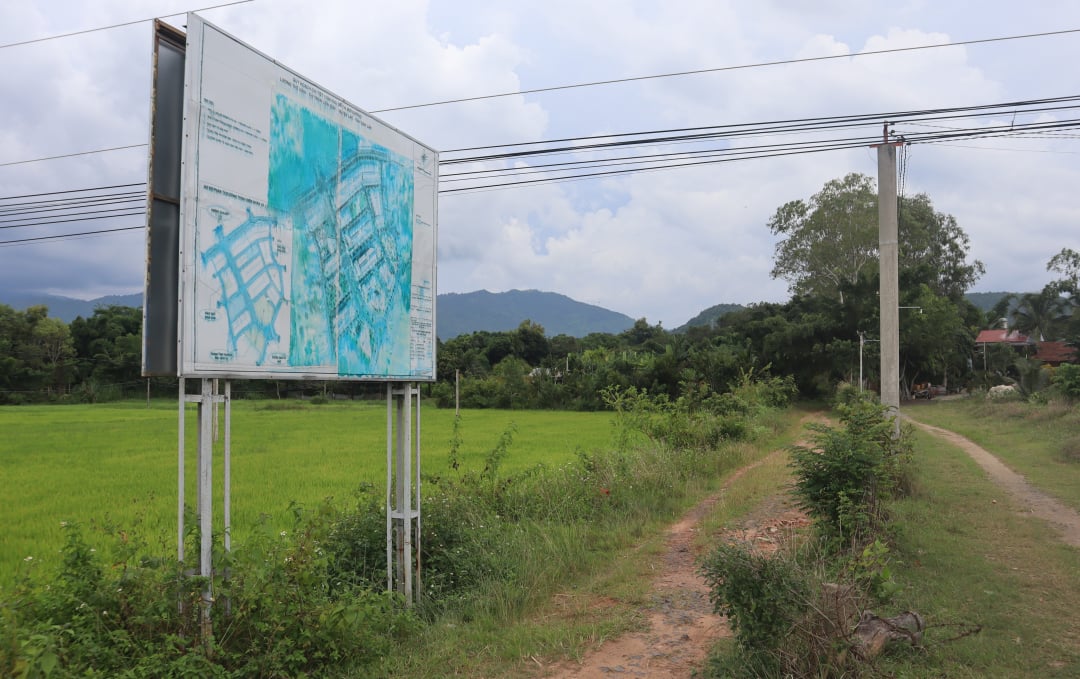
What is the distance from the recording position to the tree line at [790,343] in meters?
38.0

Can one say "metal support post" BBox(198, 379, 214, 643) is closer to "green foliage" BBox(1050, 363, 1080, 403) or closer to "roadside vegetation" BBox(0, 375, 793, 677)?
"roadside vegetation" BBox(0, 375, 793, 677)

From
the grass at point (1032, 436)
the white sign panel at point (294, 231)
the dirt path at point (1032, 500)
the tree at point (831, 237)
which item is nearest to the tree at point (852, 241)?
the tree at point (831, 237)

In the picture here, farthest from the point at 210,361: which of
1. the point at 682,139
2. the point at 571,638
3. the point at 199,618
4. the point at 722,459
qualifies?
the point at 722,459

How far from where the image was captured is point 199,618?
3643mm

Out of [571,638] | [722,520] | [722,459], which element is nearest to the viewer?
[571,638]

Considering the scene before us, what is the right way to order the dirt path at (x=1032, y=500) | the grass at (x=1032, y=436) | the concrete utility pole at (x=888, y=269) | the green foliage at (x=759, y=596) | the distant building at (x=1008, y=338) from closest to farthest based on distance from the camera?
the green foliage at (x=759, y=596), the dirt path at (x=1032, y=500), the concrete utility pole at (x=888, y=269), the grass at (x=1032, y=436), the distant building at (x=1008, y=338)

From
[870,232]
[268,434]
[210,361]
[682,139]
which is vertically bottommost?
[268,434]

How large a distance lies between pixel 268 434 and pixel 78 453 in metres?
6.16

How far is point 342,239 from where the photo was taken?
195 inches

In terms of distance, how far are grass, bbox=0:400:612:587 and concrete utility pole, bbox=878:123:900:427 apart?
482 centimetres

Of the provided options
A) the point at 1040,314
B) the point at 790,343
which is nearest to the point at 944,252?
the point at 1040,314

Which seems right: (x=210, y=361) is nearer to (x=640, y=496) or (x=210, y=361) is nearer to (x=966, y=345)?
(x=640, y=496)

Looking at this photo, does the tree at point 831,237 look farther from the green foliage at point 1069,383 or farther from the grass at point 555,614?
the grass at point 555,614

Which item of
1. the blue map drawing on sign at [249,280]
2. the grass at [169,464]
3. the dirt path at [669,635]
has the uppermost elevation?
the blue map drawing on sign at [249,280]
